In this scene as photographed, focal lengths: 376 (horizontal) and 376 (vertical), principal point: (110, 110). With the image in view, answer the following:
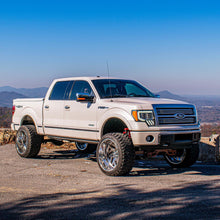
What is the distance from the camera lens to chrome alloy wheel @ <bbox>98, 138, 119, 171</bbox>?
7.76 metres

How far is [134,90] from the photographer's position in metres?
9.32

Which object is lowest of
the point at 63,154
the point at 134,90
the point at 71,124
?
the point at 63,154

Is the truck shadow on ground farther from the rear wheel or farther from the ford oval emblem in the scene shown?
the rear wheel

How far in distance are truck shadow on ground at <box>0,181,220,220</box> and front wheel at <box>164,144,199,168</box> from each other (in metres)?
2.38

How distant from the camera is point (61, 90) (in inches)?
384

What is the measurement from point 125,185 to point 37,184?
161cm

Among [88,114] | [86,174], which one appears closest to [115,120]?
[88,114]

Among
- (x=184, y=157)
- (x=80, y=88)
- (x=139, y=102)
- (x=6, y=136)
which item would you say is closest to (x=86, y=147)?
(x=80, y=88)

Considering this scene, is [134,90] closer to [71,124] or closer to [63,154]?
[71,124]

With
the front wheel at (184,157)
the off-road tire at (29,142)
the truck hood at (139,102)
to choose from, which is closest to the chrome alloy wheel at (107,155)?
the truck hood at (139,102)

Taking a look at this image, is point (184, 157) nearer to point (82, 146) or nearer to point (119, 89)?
point (119, 89)

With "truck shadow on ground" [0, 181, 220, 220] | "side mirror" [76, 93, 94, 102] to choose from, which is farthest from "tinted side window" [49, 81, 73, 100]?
"truck shadow on ground" [0, 181, 220, 220]

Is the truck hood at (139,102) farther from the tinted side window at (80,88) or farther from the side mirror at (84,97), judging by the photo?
the tinted side window at (80,88)

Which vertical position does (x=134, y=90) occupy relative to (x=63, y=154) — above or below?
above
